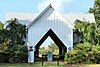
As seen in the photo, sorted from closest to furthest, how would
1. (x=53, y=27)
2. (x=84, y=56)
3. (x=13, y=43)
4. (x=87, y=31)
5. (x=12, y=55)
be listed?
(x=84, y=56) → (x=12, y=55) → (x=13, y=43) → (x=53, y=27) → (x=87, y=31)

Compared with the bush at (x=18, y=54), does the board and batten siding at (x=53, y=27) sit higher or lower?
higher

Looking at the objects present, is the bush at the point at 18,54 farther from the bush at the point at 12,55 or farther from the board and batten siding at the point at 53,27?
the board and batten siding at the point at 53,27

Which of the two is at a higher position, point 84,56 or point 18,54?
point 18,54

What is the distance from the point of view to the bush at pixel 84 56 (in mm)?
30578

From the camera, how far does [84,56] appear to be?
3078 cm

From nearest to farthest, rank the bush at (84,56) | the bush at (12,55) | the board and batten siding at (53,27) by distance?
the bush at (84,56) < the bush at (12,55) < the board and batten siding at (53,27)

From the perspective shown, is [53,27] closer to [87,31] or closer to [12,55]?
[87,31]

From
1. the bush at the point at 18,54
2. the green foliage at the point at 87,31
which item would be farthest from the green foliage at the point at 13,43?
the green foliage at the point at 87,31

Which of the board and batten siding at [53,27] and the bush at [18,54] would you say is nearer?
the bush at [18,54]

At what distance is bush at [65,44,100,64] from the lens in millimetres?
30578

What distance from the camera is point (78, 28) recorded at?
3609 cm

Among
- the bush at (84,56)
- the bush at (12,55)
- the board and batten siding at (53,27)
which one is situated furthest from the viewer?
the board and batten siding at (53,27)

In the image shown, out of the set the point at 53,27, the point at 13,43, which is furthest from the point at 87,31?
the point at 13,43

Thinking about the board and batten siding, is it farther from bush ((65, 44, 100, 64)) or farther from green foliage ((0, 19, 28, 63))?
bush ((65, 44, 100, 64))
